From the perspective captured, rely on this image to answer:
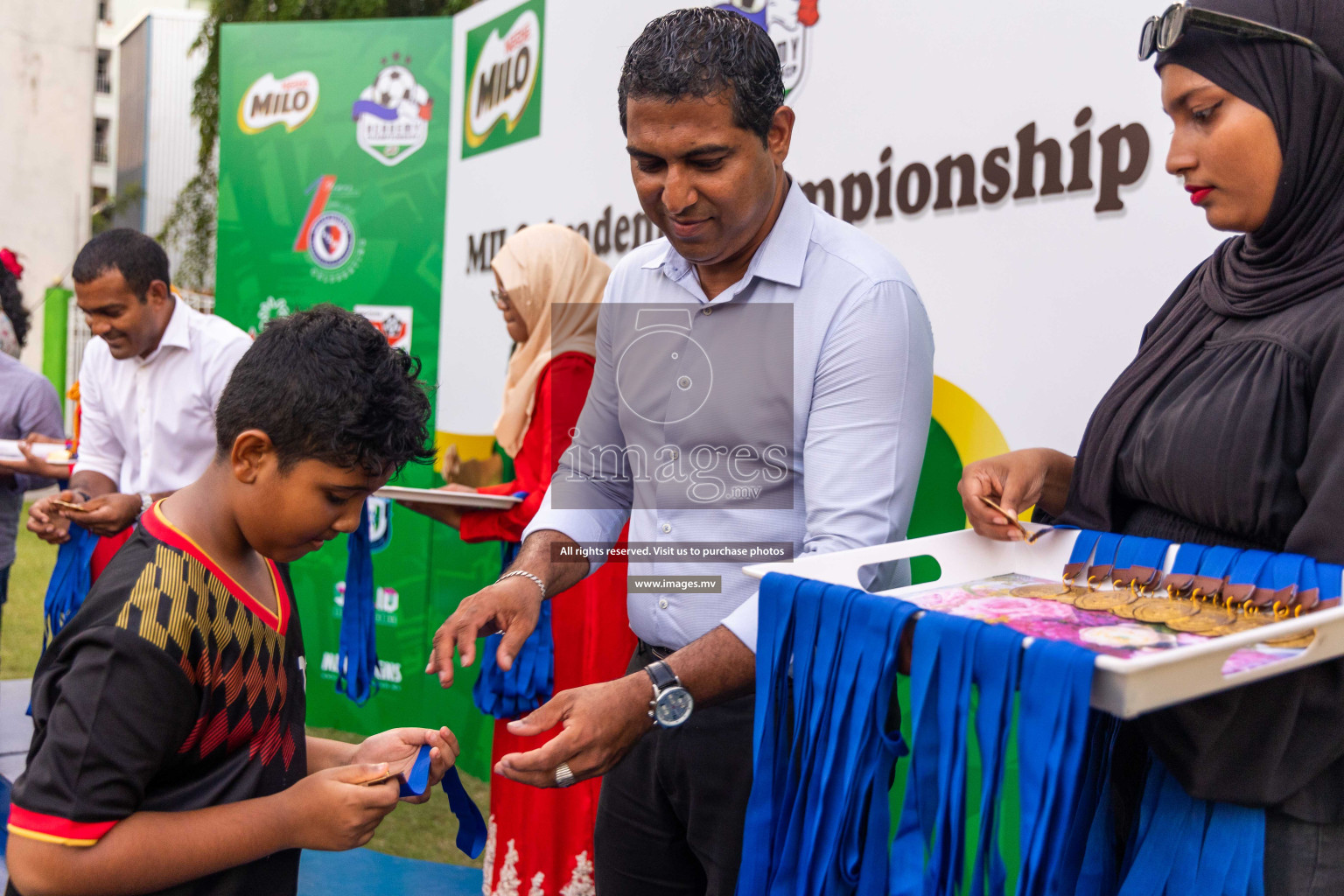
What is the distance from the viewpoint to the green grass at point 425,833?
161 inches

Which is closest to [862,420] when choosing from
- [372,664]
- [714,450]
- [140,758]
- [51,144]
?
[714,450]

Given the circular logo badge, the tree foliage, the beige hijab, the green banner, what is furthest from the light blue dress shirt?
the tree foliage

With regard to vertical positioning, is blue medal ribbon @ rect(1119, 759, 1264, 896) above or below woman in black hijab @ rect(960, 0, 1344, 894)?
below

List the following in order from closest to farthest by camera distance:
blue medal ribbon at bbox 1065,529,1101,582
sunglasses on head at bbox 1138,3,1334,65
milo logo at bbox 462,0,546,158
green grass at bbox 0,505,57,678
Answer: sunglasses on head at bbox 1138,3,1334,65 < blue medal ribbon at bbox 1065,529,1101,582 < milo logo at bbox 462,0,546,158 < green grass at bbox 0,505,57,678

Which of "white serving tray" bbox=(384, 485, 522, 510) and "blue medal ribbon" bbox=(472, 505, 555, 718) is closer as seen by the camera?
"white serving tray" bbox=(384, 485, 522, 510)

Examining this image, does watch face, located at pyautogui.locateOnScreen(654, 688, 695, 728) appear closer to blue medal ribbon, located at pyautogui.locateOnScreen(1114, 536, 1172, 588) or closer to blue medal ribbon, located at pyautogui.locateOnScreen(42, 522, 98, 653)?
blue medal ribbon, located at pyautogui.locateOnScreen(1114, 536, 1172, 588)

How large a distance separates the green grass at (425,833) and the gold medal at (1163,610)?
3141 millimetres

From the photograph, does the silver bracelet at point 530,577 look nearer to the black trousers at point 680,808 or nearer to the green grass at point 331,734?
the black trousers at point 680,808

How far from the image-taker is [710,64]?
62.1 inches

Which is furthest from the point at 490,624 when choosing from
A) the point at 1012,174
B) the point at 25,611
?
the point at 25,611

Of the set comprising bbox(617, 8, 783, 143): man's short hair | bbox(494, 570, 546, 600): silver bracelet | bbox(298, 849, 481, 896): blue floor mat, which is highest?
bbox(617, 8, 783, 143): man's short hair

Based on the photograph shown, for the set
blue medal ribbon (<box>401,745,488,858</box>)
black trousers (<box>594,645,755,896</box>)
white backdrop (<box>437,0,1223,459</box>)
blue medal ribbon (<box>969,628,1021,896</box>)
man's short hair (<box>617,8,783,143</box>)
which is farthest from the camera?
white backdrop (<box>437,0,1223,459</box>)

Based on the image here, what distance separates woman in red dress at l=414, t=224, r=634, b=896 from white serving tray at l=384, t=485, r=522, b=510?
8 centimetres

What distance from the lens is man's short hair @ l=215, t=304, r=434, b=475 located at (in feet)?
4.77
